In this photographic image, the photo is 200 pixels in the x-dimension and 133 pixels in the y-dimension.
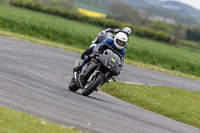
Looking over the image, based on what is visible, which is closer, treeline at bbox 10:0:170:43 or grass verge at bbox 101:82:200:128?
grass verge at bbox 101:82:200:128

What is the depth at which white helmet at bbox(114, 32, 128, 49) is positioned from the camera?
10.6 meters

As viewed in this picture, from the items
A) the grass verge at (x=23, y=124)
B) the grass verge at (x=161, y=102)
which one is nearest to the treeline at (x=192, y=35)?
the grass verge at (x=161, y=102)

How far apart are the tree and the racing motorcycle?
93803 mm

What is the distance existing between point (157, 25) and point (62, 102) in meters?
94.6

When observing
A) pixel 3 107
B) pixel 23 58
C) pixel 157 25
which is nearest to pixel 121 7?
pixel 157 25

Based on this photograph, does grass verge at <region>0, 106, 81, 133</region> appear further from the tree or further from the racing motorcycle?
the tree

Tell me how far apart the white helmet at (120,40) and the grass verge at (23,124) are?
167 inches

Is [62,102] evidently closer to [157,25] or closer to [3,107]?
[3,107]

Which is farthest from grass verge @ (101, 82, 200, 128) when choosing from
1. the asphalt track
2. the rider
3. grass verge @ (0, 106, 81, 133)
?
grass verge @ (0, 106, 81, 133)

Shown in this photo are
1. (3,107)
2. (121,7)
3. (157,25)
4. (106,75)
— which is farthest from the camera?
(121,7)

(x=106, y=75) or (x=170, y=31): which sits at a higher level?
(x=106, y=75)

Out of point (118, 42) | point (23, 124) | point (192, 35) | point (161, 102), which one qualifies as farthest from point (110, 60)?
point (192, 35)

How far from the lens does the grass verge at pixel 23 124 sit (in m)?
6.01

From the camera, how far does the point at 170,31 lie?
103312 millimetres
